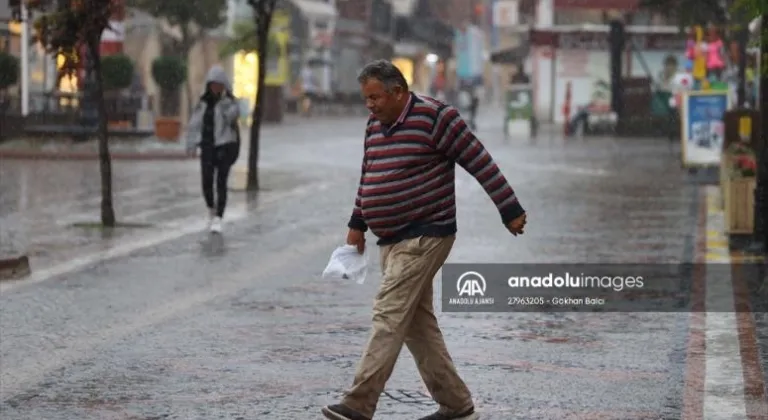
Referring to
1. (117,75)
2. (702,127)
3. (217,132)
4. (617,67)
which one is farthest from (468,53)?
(217,132)

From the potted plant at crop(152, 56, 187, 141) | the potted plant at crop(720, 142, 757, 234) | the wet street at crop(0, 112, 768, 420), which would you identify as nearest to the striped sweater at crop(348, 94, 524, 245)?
the wet street at crop(0, 112, 768, 420)

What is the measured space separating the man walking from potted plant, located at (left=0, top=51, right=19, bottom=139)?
31243 mm

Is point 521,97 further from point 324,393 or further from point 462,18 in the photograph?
point 462,18

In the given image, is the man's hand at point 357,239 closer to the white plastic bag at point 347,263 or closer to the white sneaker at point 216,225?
the white plastic bag at point 347,263

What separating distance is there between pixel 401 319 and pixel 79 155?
1076 inches

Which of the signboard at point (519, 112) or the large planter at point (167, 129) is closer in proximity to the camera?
the large planter at point (167, 129)

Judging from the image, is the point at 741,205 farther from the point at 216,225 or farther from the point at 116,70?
the point at 116,70

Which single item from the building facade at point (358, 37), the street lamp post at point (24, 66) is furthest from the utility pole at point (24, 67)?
the building facade at point (358, 37)

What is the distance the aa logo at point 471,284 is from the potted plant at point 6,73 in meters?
24.2

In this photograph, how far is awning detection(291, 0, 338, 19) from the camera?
80.6 m

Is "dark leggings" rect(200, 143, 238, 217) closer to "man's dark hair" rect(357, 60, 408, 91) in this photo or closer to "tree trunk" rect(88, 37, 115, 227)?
"tree trunk" rect(88, 37, 115, 227)

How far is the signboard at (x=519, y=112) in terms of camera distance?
174ft

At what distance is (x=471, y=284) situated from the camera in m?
15.5

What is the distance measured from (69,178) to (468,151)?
21.1 metres
